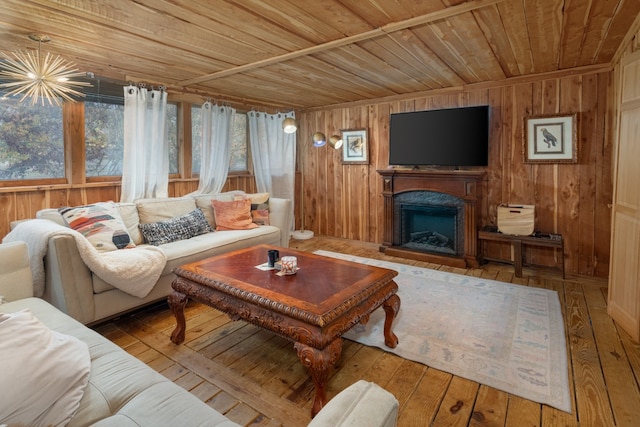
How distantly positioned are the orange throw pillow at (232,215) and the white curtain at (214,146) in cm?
53

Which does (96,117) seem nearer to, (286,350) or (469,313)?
(286,350)

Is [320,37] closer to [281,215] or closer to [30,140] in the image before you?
[281,215]

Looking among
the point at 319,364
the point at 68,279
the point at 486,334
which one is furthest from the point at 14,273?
the point at 486,334

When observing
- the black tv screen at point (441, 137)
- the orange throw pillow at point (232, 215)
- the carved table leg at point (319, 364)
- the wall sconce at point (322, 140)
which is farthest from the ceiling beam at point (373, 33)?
the black tv screen at point (441, 137)

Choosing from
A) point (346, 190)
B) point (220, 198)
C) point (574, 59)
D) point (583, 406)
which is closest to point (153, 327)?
point (220, 198)

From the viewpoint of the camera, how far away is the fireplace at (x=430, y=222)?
13.8 feet

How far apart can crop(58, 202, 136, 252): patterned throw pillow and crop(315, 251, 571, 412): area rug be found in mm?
1994

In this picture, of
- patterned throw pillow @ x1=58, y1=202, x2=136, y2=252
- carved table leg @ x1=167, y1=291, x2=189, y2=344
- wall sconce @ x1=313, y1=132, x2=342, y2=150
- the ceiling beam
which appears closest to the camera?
the ceiling beam

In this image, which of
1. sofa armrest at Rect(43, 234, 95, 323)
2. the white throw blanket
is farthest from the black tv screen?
sofa armrest at Rect(43, 234, 95, 323)

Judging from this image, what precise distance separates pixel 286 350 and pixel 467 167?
3.18m

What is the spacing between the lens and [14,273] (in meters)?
1.96

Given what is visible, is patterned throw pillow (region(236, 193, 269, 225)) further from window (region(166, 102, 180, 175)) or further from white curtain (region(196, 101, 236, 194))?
window (region(166, 102, 180, 175))

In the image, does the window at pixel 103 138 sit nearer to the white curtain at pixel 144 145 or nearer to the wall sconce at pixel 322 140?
the white curtain at pixel 144 145

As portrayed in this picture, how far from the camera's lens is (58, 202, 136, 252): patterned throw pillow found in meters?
2.78
